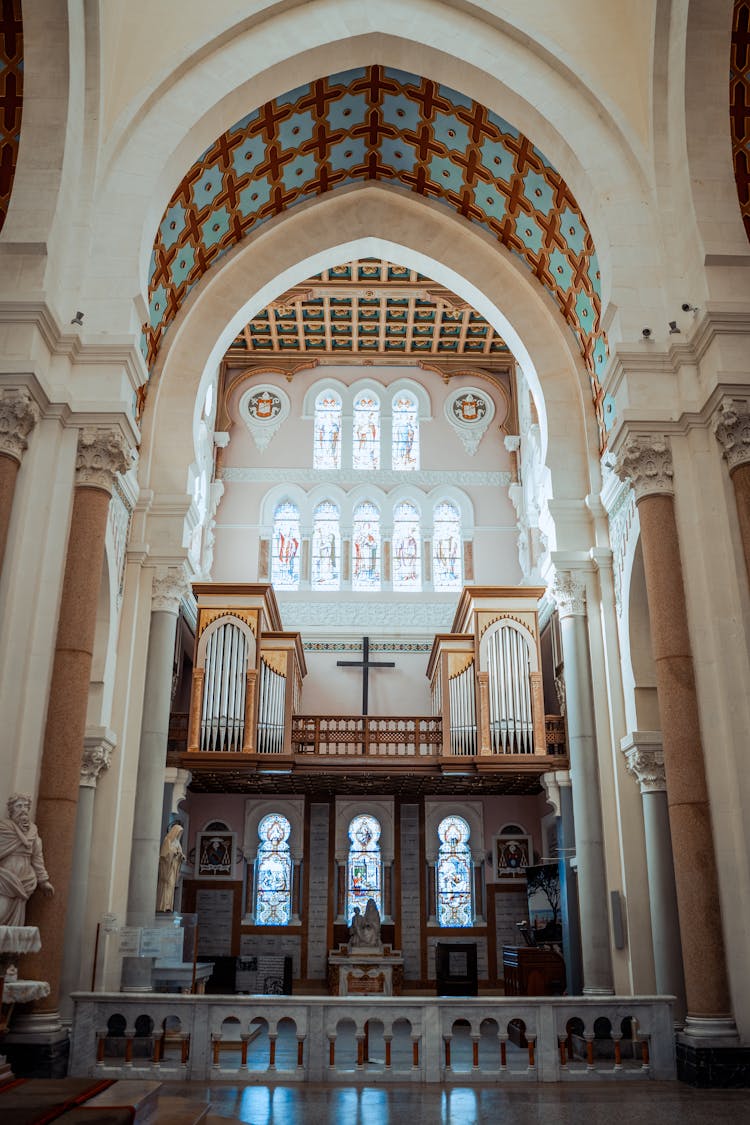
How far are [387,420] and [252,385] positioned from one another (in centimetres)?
354

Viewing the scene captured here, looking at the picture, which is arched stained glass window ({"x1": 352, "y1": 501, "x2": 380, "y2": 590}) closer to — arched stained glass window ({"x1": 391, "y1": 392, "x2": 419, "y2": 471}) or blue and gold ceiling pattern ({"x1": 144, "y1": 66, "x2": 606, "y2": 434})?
arched stained glass window ({"x1": 391, "y1": 392, "x2": 419, "y2": 471})

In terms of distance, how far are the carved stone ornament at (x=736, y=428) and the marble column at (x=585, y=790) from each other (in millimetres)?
4820

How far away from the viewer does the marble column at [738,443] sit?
1009 centimetres

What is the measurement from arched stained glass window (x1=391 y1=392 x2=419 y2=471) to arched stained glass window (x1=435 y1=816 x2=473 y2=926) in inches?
343

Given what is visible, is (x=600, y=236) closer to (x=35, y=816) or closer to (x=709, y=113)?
(x=709, y=113)

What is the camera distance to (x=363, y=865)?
2122 centimetres

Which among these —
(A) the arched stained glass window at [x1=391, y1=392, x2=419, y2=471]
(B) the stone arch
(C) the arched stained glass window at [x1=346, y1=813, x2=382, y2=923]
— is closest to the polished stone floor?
(B) the stone arch

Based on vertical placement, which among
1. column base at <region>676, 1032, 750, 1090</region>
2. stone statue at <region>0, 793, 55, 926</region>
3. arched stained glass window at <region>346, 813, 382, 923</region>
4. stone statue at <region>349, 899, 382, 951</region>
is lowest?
column base at <region>676, 1032, 750, 1090</region>

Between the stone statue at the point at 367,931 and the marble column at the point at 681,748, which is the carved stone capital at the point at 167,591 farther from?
the stone statue at the point at 367,931

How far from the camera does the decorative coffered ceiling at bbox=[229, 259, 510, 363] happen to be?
2216cm

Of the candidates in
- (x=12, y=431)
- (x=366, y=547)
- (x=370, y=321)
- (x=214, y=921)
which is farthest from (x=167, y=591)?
(x=370, y=321)

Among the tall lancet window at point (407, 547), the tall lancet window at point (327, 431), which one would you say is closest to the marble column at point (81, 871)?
the tall lancet window at point (407, 547)

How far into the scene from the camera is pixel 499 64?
12914 millimetres

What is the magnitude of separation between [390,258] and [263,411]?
27.6 ft
